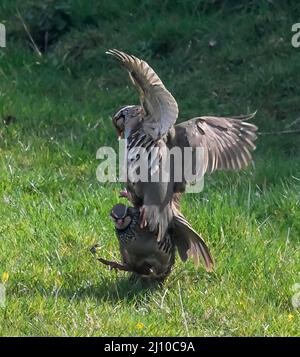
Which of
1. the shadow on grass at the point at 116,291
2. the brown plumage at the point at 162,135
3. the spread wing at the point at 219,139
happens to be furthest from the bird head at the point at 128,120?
the shadow on grass at the point at 116,291

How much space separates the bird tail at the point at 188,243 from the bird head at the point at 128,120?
49 centimetres

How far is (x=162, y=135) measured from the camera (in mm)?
5203

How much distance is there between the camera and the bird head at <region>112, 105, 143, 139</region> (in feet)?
17.4

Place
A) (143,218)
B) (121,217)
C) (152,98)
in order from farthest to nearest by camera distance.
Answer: (121,217) → (143,218) → (152,98)

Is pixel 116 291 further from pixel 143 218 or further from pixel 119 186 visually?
pixel 119 186

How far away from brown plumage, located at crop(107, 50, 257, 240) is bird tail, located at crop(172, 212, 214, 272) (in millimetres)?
77

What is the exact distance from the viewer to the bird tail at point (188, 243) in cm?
547

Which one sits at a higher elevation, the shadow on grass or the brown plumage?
the brown plumage

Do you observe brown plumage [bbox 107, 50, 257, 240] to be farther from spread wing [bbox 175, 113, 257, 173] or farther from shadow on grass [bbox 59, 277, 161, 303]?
shadow on grass [bbox 59, 277, 161, 303]

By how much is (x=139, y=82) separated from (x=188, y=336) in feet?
3.86

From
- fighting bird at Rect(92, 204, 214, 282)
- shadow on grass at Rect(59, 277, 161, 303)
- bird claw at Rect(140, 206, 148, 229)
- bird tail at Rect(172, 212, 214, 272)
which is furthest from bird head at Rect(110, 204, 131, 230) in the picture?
shadow on grass at Rect(59, 277, 161, 303)

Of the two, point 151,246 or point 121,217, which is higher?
point 121,217

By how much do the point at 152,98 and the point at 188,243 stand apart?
819 mm

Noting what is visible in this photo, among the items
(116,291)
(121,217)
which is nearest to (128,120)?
(121,217)
